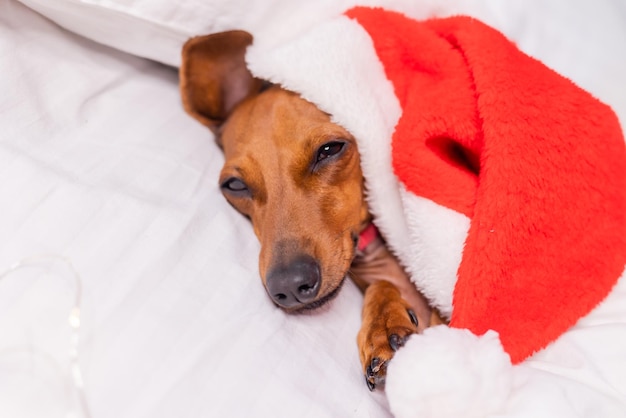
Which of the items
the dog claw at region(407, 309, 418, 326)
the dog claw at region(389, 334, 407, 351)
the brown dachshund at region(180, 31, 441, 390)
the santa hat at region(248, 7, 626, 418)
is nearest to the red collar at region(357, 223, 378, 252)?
the brown dachshund at region(180, 31, 441, 390)

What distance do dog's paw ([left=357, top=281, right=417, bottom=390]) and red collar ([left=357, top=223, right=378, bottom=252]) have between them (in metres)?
0.12

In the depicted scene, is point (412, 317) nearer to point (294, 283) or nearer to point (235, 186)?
point (294, 283)

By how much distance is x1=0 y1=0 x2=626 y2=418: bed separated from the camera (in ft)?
3.33

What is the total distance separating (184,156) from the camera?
1.47m

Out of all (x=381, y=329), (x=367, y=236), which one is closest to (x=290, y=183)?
(x=367, y=236)

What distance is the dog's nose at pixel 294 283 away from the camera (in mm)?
1228

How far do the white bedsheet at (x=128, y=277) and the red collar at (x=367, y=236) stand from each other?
0.17 metres

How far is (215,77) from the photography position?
5.50 feet

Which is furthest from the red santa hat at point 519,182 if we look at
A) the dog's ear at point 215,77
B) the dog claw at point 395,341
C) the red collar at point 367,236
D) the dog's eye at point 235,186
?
the dog's ear at point 215,77

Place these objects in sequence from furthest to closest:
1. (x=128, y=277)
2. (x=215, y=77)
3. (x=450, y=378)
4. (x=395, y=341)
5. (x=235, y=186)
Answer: (x=215, y=77) < (x=235, y=186) < (x=395, y=341) < (x=128, y=277) < (x=450, y=378)

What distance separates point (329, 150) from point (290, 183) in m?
0.12

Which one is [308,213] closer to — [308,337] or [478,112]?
[308,337]

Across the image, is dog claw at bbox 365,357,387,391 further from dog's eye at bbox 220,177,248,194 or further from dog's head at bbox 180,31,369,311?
dog's eye at bbox 220,177,248,194

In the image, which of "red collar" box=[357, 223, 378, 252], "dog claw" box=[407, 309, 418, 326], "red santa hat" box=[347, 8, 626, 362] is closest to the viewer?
"red santa hat" box=[347, 8, 626, 362]
